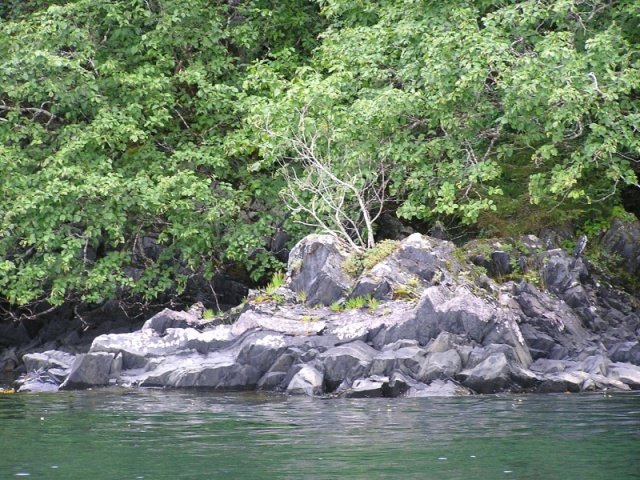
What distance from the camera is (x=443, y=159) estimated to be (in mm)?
21781

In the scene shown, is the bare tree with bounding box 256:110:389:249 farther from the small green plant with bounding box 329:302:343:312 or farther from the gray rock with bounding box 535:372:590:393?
the gray rock with bounding box 535:372:590:393

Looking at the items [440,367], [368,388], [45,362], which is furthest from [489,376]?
[45,362]

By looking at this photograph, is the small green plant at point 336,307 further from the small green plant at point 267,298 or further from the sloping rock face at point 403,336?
the small green plant at point 267,298

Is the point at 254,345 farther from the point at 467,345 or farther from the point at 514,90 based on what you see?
the point at 514,90

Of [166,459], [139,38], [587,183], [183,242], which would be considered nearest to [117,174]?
[183,242]

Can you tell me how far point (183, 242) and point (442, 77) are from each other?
697 centimetres

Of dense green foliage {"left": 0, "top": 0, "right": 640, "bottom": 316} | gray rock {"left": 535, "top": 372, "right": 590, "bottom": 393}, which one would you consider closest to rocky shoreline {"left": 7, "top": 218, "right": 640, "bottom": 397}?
gray rock {"left": 535, "top": 372, "right": 590, "bottom": 393}

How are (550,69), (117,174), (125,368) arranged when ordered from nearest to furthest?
(125,368), (550,69), (117,174)

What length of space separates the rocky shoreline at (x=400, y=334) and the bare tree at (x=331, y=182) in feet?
4.26

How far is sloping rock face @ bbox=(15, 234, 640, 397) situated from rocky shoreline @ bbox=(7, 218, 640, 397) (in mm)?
25

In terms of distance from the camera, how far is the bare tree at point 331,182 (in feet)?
67.8

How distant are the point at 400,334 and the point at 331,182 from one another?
17.8ft

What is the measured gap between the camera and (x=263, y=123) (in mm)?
21516

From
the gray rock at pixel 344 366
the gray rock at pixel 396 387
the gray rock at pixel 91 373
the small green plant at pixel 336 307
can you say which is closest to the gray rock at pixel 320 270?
the small green plant at pixel 336 307
